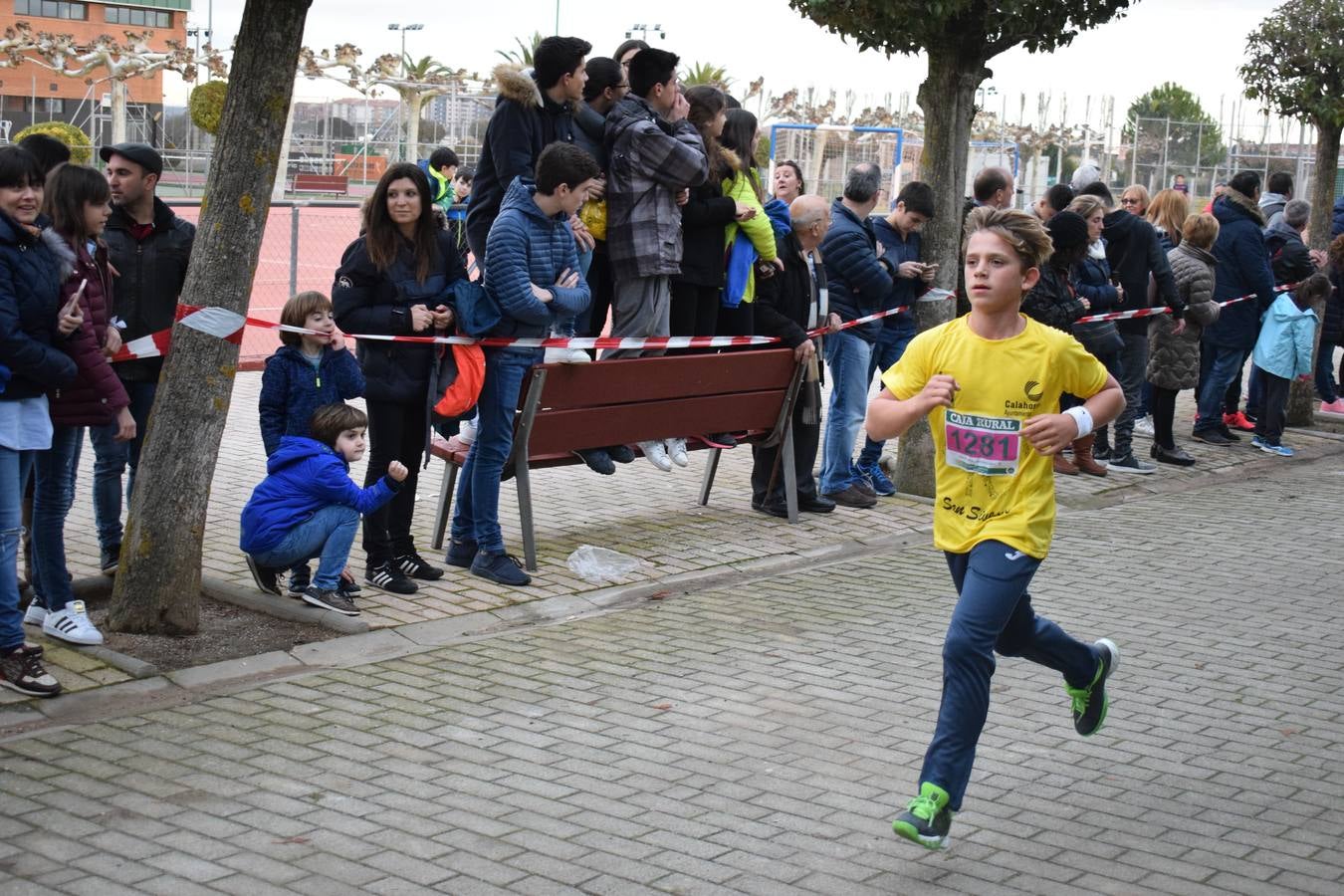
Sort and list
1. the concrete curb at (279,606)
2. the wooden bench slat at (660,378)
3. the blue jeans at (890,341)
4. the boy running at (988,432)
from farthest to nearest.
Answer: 1. the blue jeans at (890,341)
2. the wooden bench slat at (660,378)
3. the concrete curb at (279,606)
4. the boy running at (988,432)

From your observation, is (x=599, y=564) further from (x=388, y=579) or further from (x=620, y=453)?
(x=388, y=579)

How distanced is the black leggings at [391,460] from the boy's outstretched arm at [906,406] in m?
2.98

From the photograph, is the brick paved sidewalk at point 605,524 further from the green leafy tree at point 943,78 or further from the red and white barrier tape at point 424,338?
the red and white barrier tape at point 424,338

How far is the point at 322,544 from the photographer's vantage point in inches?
274

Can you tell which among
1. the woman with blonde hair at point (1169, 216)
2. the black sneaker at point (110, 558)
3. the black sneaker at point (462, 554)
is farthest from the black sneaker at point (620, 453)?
the woman with blonde hair at point (1169, 216)

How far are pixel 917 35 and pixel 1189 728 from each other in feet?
18.5

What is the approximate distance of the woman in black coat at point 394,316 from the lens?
738 centimetres

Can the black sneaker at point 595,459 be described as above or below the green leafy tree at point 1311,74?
below

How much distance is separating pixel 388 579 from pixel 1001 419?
3563 mm

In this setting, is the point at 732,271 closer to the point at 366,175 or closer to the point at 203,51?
the point at 366,175

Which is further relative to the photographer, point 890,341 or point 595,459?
point 890,341

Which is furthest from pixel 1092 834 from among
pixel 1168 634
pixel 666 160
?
pixel 666 160

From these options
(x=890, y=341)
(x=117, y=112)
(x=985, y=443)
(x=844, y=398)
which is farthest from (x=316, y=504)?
(x=117, y=112)

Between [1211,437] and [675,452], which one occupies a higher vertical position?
[675,452]
